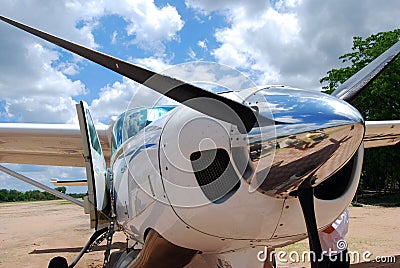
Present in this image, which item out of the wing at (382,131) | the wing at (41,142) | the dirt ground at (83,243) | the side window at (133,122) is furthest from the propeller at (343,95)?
the wing at (41,142)

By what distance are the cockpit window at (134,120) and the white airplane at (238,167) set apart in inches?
14.5

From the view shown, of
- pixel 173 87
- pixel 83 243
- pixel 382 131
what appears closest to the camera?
pixel 173 87

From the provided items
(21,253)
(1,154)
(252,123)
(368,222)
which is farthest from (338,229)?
(368,222)

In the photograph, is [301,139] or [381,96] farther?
[381,96]

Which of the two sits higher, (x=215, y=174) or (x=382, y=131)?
(x=382, y=131)

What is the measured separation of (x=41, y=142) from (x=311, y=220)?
6.48m

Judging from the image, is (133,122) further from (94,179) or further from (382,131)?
(382,131)

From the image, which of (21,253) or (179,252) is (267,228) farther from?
(21,253)

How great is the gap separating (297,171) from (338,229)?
155 inches

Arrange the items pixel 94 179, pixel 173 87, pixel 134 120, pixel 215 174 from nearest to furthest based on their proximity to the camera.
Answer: pixel 173 87, pixel 215 174, pixel 134 120, pixel 94 179

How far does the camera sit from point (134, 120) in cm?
452

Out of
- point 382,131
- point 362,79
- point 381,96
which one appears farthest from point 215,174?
point 381,96

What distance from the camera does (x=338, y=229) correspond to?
5945 millimetres

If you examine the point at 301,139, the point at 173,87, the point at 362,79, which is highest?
the point at 362,79
